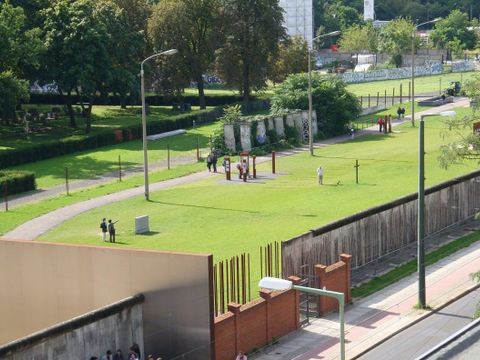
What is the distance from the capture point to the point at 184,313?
92.1 ft

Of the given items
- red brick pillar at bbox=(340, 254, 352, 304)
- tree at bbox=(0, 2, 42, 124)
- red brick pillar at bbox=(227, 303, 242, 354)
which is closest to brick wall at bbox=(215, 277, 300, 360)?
red brick pillar at bbox=(227, 303, 242, 354)

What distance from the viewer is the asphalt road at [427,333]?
30.1 metres

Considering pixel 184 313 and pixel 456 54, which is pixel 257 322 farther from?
pixel 456 54

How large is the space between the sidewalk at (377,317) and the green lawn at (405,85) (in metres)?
75.7

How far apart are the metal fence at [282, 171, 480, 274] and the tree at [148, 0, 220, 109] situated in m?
53.7

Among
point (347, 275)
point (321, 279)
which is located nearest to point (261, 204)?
point (347, 275)

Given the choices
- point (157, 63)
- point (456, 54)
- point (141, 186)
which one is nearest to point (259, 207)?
point (141, 186)

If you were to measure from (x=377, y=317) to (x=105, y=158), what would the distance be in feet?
140

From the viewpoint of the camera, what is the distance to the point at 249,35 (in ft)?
318

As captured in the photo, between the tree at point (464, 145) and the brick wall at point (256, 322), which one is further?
the tree at point (464, 145)

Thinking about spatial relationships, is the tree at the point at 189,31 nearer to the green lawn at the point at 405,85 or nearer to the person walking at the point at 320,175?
the green lawn at the point at 405,85

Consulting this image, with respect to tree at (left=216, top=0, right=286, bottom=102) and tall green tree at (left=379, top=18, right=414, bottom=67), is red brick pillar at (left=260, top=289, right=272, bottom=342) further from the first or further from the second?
tall green tree at (left=379, top=18, right=414, bottom=67)

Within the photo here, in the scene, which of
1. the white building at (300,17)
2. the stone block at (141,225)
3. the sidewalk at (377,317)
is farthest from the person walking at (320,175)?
the white building at (300,17)

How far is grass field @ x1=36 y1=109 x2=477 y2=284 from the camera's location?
44.2 meters
